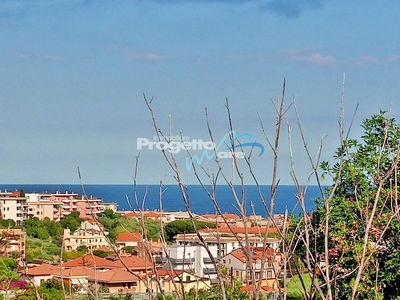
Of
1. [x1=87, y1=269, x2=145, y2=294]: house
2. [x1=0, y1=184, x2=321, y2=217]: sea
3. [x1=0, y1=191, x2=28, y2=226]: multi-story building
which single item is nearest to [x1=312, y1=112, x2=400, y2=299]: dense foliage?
[x1=0, y1=184, x2=321, y2=217]: sea

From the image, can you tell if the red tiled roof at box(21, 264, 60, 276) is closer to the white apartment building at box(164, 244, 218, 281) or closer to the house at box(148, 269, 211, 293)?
the white apartment building at box(164, 244, 218, 281)

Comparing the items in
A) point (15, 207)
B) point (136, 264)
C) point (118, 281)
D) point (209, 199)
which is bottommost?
point (118, 281)

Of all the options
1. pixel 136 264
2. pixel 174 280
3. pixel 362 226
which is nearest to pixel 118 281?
pixel 136 264

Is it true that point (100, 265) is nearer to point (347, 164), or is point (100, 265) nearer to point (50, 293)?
point (50, 293)

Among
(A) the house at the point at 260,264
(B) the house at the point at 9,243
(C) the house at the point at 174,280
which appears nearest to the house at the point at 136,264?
(C) the house at the point at 174,280

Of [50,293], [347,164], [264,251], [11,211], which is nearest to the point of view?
[264,251]

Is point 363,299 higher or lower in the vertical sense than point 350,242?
lower

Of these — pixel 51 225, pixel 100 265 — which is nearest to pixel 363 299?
pixel 100 265

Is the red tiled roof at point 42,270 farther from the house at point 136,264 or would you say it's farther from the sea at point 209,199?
the sea at point 209,199

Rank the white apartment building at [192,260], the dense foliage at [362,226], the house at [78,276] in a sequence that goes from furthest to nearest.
A: the dense foliage at [362,226] < the house at [78,276] < the white apartment building at [192,260]

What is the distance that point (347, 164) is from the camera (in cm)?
584

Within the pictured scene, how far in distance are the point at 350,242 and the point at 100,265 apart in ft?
49.2

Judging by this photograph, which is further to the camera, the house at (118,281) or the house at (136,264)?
the house at (118,281)

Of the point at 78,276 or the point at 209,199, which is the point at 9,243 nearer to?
the point at 78,276
